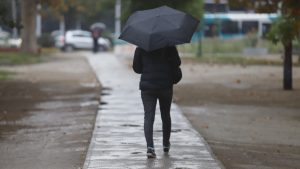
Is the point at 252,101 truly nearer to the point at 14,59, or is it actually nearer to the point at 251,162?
the point at 251,162

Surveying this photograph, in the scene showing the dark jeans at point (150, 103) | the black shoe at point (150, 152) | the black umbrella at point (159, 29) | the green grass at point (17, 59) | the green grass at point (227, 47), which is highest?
the black umbrella at point (159, 29)

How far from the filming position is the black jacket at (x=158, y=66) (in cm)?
976

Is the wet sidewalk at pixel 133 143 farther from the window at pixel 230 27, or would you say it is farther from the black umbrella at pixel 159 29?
the window at pixel 230 27

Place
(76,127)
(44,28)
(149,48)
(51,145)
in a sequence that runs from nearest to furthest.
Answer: (149,48) → (51,145) → (76,127) → (44,28)

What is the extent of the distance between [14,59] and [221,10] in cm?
3497

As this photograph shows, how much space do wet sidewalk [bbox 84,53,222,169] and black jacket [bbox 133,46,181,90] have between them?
1.00 meters

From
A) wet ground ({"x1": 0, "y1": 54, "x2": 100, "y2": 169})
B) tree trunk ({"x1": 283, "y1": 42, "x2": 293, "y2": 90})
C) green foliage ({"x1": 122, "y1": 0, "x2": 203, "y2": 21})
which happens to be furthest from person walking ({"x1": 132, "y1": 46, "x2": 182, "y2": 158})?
green foliage ({"x1": 122, "y1": 0, "x2": 203, "y2": 21})

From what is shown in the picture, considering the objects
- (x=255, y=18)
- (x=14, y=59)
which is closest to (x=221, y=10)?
(x=255, y=18)

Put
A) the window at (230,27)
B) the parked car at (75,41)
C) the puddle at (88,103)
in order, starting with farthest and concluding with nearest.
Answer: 1. the window at (230,27)
2. the parked car at (75,41)
3. the puddle at (88,103)

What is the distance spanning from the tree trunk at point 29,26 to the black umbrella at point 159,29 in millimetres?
32700

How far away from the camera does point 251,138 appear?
13.3 m

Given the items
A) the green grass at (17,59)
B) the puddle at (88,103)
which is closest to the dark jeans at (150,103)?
the puddle at (88,103)

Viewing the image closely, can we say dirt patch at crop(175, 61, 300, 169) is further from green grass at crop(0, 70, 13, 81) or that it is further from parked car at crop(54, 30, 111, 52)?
parked car at crop(54, 30, 111, 52)

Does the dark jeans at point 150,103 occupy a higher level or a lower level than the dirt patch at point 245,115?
higher
